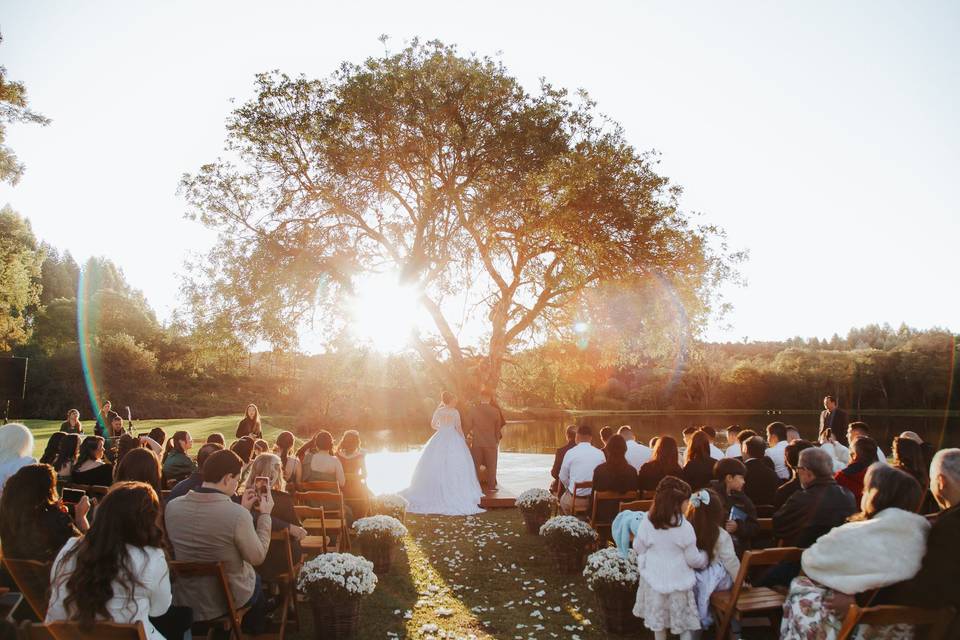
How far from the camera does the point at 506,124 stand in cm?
1310

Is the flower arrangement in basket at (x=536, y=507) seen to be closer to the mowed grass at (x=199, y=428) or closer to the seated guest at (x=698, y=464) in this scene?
the seated guest at (x=698, y=464)

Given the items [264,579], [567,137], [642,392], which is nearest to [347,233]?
→ [567,137]

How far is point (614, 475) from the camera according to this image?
7.72m

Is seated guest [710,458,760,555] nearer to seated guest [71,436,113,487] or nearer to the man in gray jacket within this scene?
seated guest [71,436,113,487]

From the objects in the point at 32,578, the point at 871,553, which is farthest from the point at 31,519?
the point at 871,553

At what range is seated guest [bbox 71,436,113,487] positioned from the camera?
7.56 meters

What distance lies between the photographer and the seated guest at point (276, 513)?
526cm

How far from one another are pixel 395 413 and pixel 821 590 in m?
37.5

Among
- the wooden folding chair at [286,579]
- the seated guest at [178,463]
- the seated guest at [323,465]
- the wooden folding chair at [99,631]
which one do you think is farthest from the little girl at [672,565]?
the seated guest at [178,463]

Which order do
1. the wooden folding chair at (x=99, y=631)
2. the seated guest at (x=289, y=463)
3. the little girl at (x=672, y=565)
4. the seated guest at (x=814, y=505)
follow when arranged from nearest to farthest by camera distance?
1. the wooden folding chair at (x=99, y=631)
2. the little girl at (x=672, y=565)
3. the seated guest at (x=814, y=505)
4. the seated guest at (x=289, y=463)

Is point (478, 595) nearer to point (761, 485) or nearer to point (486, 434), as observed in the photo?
point (761, 485)

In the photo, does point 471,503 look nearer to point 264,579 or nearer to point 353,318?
point 353,318

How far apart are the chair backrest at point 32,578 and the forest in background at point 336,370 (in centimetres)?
942

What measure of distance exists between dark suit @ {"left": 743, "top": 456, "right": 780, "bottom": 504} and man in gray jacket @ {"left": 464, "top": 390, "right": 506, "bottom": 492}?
6.45 metres
